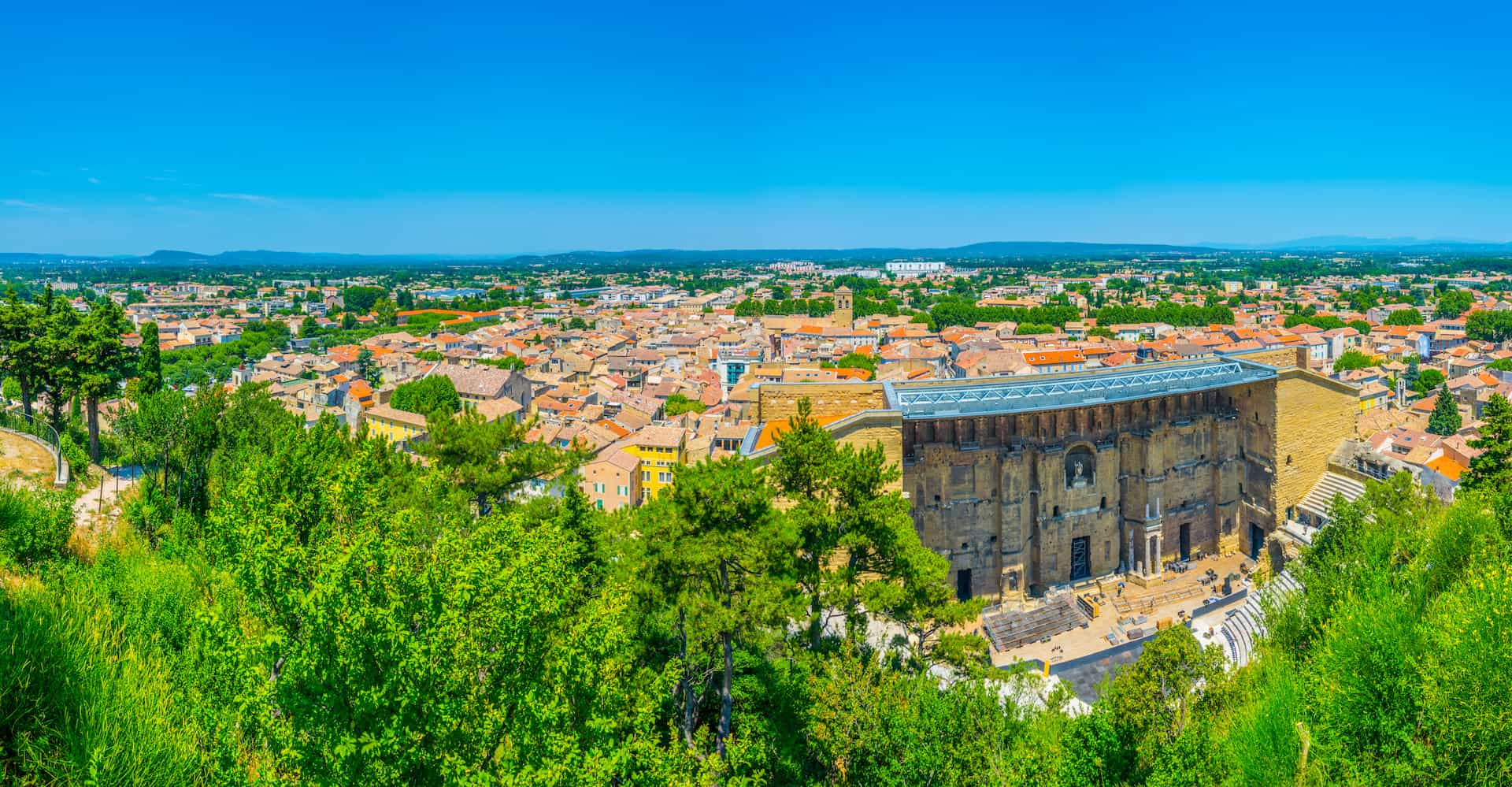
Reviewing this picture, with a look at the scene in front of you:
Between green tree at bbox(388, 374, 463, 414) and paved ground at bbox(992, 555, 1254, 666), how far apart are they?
36220 millimetres

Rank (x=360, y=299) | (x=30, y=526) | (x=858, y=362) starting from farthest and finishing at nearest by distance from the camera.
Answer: (x=360, y=299) < (x=858, y=362) < (x=30, y=526)

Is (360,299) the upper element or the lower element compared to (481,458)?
upper

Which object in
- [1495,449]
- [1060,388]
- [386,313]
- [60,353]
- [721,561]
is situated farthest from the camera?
[386,313]

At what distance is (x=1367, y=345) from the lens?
3036 inches

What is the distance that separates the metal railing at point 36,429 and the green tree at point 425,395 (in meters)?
24.9

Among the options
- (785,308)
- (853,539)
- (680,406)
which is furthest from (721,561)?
(785,308)

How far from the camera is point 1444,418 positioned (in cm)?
4259

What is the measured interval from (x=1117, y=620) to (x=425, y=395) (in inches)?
1584

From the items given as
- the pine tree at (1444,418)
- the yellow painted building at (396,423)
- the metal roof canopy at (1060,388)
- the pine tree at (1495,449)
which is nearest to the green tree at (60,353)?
the yellow painted building at (396,423)

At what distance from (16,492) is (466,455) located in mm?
8246

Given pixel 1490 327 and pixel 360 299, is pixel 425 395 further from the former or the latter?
pixel 360 299

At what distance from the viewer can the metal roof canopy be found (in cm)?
2447

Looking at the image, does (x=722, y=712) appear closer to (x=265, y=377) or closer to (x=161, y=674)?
(x=161, y=674)

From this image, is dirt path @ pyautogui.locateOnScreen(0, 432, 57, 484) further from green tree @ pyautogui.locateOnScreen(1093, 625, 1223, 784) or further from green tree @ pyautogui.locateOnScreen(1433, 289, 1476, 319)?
green tree @ pyautogui.locateOnScreen(1433, 289, 1476, 319)
